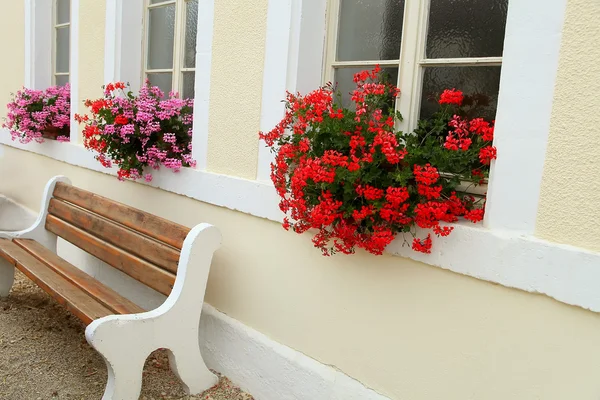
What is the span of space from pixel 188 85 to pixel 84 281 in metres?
Answer: 1.64

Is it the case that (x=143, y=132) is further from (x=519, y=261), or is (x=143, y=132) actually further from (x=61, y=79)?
(x=61, y=79)

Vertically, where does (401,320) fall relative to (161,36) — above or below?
below

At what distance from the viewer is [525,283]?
6.64ft

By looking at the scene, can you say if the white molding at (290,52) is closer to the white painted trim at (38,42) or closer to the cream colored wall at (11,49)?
the white painted trim at (38,42)

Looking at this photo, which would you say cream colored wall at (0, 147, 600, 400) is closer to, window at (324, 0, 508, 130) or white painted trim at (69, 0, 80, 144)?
window at (324, 0, 508, 130)

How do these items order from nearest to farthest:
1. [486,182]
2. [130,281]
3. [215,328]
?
[486,182] → [215,328] → [130,281]

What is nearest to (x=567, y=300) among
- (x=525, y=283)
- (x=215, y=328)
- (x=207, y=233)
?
(x=525, y=283)

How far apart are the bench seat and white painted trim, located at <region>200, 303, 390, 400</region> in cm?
57

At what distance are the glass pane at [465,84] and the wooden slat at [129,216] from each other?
1472mm

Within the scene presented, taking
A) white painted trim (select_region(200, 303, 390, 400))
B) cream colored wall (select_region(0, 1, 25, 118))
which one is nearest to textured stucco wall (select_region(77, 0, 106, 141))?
cream colored wall (select_region(0, 1, 25, 118))

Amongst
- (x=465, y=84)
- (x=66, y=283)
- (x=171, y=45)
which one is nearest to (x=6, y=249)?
(x=66, y=283)

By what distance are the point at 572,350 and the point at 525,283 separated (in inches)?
10.5

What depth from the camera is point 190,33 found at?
165 inches

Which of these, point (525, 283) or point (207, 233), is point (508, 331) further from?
point (207, 233)
